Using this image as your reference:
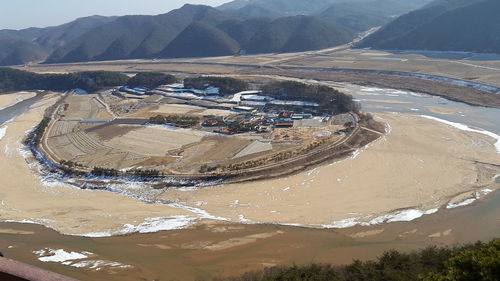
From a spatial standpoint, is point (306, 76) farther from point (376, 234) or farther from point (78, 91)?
point (376, 234)

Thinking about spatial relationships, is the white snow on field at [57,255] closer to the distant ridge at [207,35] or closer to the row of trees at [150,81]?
the row of trees at [150,81]

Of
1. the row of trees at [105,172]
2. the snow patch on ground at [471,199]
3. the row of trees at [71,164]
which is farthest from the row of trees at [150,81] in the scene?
the snow patch on ground at [471,199]

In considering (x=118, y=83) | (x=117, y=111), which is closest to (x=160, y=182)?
(x=117, y=111)

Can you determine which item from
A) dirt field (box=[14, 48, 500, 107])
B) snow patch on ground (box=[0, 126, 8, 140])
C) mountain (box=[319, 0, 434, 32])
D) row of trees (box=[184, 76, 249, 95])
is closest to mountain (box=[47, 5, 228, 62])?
dirt field (box=[14, 48, 500, 107])

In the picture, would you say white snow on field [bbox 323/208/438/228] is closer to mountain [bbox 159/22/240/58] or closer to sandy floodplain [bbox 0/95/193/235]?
sandy floodplain [bbox 0/95/193/235]

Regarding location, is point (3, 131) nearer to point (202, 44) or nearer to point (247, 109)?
point (247, 109)

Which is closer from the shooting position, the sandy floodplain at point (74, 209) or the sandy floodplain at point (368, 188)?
the sandy floodplain at point (74, 209)
